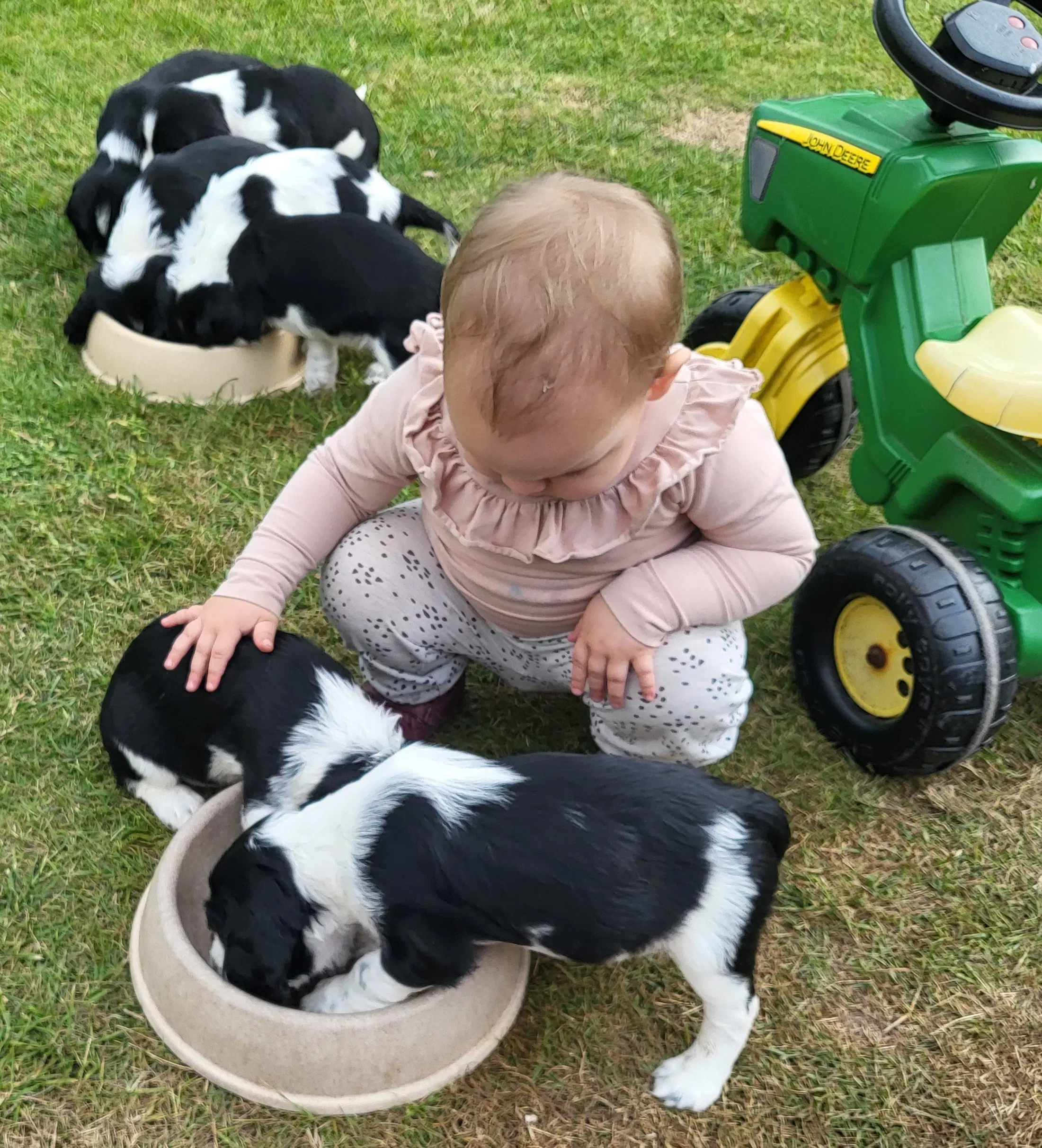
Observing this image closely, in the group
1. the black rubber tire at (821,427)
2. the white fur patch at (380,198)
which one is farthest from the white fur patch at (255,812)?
the white fur patch at (380,198)

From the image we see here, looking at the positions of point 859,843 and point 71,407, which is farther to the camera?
point 71,407

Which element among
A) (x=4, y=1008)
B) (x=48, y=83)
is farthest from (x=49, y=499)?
(x=48, y=83)

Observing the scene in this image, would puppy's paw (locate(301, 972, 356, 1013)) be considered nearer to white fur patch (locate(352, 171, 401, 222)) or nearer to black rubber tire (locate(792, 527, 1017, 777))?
black rubber tire (locate(792, 527, 1017, 777))

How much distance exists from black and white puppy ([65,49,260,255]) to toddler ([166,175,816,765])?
207cm

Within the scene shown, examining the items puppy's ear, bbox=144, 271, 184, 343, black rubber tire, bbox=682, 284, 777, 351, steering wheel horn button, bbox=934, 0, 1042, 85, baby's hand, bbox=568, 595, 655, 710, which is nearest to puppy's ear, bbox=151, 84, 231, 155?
puppy's ear, bbox=144, 271, 184, 343

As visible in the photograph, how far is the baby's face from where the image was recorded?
62.5 inches

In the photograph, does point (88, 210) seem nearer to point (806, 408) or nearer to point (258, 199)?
point (258, 199)

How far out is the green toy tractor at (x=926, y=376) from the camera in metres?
2.29

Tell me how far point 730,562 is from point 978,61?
1151mm

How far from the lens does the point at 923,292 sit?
2551mm

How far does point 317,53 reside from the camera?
577cm

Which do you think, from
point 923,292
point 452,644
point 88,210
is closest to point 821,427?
point 923,292

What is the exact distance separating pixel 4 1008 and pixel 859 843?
1.62 m

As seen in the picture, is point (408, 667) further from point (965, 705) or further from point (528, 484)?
point (965, 705)
